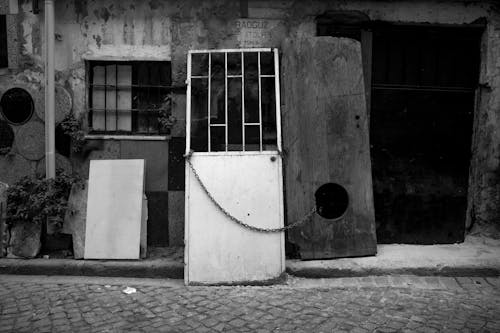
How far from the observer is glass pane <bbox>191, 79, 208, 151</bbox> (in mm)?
5055

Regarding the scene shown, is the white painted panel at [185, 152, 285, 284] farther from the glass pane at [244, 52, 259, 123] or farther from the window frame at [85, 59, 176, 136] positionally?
the window frame at [85, 59, 176, 136]

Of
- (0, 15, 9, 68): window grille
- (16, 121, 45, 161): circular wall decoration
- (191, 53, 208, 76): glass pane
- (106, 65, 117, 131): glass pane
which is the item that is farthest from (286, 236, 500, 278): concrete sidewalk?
(0, 15, 9, 68): window grille

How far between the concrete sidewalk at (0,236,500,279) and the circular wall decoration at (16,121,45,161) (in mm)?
1297

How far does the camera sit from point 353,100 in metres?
4.77

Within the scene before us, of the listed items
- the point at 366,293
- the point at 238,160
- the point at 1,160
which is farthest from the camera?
the point at 1,160

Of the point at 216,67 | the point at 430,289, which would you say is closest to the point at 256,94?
the point at 216,67

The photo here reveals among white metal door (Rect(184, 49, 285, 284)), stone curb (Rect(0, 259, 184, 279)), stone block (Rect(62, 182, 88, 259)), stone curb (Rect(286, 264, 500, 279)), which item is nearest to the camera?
white metal door (Rect(184, 49, 285, 284))

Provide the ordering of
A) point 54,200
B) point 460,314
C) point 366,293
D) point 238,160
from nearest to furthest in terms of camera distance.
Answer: point 460,314 < point 366,293 < point 238,160 < point 54,200

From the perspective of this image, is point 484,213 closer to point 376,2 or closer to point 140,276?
point 376,2

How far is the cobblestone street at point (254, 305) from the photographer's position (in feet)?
11.3

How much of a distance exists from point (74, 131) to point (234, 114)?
77.0 inches

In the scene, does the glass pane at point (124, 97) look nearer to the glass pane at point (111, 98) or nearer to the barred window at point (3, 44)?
the glass pane at point (111, 98)

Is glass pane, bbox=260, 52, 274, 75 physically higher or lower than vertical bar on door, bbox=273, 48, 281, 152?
higher

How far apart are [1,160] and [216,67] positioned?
2923mm
